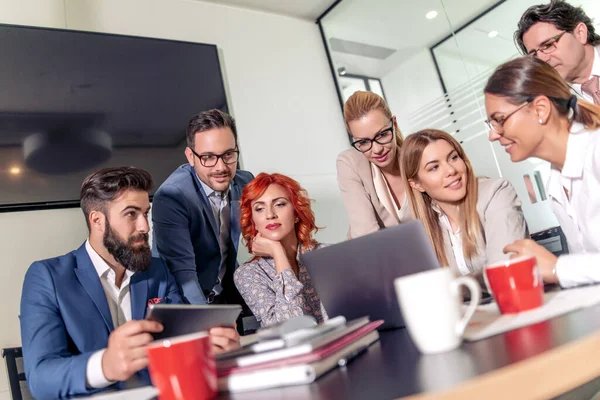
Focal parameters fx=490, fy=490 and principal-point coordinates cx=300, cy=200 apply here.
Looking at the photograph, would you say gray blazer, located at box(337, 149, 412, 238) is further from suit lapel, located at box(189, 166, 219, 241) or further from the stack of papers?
the stack of papers

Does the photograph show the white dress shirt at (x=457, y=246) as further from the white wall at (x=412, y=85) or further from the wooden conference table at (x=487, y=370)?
the white wall at (x=412, y=85)

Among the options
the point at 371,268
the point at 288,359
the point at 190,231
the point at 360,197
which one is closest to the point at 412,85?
the point at 360,197

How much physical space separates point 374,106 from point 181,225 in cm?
105

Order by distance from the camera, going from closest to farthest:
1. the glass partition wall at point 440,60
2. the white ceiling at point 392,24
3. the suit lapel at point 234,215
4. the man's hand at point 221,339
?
the man's hand at point 221,339, the suit lapel at point 234,215, the glass partition wall at point 440,60, the white ceiling at point 392,24

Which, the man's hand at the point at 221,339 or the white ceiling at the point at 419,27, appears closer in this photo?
the man's hand at the point at 221,339

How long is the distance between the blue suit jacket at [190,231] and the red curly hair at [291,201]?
0.30m

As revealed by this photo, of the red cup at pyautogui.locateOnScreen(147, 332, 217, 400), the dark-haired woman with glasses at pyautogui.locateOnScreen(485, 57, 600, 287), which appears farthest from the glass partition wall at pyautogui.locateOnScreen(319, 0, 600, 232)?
the red cup at pyautogui.locateOnScreen(147, 332, 217, 400)

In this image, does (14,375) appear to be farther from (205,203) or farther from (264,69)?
(264,69)

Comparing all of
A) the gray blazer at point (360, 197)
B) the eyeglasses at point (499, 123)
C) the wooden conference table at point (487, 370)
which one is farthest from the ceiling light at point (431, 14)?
the wooden conference table at point (487, 370)

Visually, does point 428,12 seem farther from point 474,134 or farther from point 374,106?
point 374,106

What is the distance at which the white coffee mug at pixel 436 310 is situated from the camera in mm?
681

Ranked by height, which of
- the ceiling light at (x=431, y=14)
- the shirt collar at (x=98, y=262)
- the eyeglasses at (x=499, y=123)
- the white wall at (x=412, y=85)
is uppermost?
the ceiling light at (x=431, y=14)

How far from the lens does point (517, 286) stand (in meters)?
0.85

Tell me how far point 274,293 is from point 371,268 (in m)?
1.05
